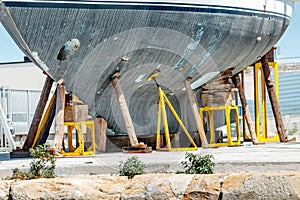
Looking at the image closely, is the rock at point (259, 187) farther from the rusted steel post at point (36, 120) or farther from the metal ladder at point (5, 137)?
the metal ladder at point (5, 137)

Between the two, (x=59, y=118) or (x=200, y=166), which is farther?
(x=59, y=118)

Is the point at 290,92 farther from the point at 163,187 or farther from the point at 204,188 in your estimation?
the point at 204,188

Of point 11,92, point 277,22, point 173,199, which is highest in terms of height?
point 277,22

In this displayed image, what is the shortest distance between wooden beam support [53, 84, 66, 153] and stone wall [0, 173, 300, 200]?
6358 millimetres

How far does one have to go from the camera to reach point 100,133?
2166cm

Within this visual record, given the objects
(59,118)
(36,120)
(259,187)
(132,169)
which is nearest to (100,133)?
(36,120)

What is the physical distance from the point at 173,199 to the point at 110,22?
28.4 ft

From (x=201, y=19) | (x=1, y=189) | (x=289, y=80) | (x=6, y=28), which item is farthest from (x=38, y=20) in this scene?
(x=289, y=80)

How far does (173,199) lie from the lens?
11.2 m

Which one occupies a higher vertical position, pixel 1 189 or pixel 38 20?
pixel 38 20

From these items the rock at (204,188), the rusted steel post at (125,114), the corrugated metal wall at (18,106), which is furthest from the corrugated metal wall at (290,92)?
the rock at (204,188)

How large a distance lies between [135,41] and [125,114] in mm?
2372

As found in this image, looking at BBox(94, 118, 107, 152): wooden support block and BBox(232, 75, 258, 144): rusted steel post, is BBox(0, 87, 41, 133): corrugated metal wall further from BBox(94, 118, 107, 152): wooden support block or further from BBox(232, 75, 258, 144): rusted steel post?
BBox(232, 75, 258, 144): rusted steel post

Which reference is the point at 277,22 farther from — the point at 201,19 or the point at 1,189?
the point at 1,189
